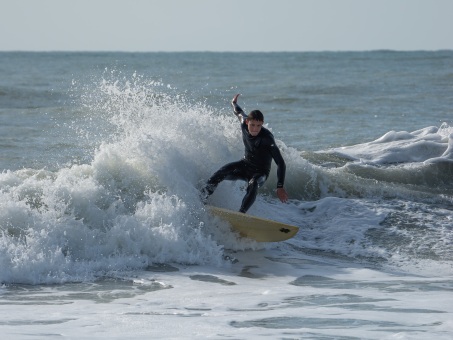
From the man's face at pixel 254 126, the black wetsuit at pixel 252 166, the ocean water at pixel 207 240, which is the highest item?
the man's face at pixel 254 126

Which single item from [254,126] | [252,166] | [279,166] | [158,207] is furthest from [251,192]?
[158,207]

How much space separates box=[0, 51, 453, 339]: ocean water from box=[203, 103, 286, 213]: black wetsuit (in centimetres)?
44

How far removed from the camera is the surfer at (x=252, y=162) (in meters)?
10.2

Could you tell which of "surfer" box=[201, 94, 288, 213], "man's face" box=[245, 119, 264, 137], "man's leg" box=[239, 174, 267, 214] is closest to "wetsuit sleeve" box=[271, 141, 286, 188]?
"surfer" box=[201, 94, 288, 213]

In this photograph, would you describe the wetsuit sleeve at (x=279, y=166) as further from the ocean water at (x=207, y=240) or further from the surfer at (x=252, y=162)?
the ocean water at (x=207, y=240)

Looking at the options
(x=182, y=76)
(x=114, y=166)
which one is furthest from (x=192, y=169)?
(x=182, y=76)

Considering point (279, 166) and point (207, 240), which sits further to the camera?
point (279, 166)

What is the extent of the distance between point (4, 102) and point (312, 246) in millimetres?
15954

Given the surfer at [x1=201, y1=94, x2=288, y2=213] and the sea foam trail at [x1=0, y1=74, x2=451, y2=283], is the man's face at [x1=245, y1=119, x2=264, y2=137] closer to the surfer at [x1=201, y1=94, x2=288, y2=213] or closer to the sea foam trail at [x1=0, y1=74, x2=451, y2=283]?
the surfer at [x1=201, y1=94, x2=288, y2=213]

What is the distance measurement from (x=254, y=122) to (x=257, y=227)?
4.19 feet

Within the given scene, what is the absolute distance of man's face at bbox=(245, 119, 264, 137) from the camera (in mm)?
10117

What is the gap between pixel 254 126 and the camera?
1016 cm

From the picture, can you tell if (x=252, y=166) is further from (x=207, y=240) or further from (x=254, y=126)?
(x=207, y=240)

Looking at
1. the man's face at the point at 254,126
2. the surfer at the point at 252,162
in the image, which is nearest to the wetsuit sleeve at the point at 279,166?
the surfer at the point at 252,162
